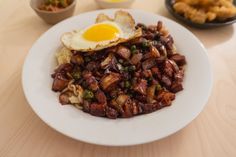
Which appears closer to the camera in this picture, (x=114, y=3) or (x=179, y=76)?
(x=179, y=76)

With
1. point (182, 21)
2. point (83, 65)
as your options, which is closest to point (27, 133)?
point (83, 65)

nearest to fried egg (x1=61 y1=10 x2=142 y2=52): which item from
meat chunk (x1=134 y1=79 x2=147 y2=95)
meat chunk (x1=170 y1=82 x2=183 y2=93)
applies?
meat chunk (x1=134 y1=79 x2=147 y2=95)

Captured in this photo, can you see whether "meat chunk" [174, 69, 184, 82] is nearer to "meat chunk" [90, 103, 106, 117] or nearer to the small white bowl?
"meat chunk" [90, 103, 106, 117]

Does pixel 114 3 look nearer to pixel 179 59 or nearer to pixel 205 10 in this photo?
pixel 205 10

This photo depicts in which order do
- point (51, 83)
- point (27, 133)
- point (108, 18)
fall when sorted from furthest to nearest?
point (108, 18) → point (51, 83) → point (27, 133)

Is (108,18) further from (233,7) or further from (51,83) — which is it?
(233,7)

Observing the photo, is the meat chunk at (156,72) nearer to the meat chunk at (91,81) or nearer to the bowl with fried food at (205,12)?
the meat chunk at (91,81)

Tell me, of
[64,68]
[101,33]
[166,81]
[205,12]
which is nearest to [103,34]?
[101,33]
